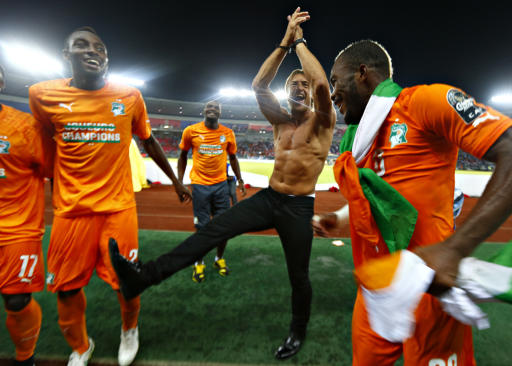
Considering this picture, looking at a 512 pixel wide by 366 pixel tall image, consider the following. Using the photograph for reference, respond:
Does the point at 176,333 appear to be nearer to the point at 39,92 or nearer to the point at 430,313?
the point at 430,313

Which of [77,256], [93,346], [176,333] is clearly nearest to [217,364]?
[176,333]

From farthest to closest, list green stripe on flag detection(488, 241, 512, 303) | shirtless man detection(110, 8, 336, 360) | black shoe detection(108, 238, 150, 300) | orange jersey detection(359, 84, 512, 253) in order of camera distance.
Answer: shirtless man detection(110, 8, 336, 360) < black shoe detection(108, 238, 150, 300) < orange jersey detection(359, 84, 512, 253) < green stripe on flag detection(488, 241, 512, 303)

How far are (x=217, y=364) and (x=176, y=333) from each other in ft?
1.83

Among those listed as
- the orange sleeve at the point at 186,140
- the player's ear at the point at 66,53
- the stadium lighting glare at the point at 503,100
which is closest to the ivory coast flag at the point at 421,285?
the player's ear at the point at 66,53

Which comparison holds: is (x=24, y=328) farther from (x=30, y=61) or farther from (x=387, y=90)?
(x=30, y=61)

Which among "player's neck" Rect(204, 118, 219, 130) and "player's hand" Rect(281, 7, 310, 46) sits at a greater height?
"player's hand" Rect(281, 7, 310, 46)

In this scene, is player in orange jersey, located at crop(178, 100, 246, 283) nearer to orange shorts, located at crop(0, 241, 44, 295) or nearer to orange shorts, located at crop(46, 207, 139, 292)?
orange shorts, located at crop(46, 207, 139, 292)

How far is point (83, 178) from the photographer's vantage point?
5.65 ft

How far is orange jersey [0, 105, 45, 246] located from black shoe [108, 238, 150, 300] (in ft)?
2.57

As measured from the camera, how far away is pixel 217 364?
1848 mm

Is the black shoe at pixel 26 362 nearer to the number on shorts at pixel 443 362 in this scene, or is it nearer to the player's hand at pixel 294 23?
the number on shorts at pixel 443 362

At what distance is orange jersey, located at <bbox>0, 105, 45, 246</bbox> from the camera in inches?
64.1

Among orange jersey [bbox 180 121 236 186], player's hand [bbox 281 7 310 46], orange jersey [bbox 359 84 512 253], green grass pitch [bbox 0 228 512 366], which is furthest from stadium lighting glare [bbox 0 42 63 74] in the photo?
orange jersey [bbox 359 84 512 253]

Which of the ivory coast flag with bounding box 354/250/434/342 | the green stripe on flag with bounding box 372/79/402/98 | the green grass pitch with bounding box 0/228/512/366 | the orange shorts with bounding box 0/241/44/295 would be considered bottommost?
the green grass pitch with bounding box 0/228/512/366
